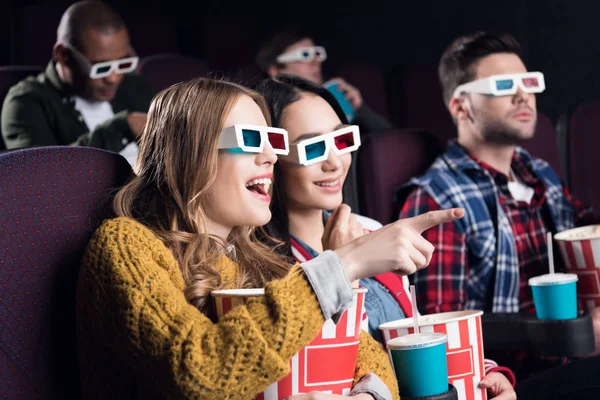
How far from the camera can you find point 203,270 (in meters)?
0.99

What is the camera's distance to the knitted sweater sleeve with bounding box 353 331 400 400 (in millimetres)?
1002

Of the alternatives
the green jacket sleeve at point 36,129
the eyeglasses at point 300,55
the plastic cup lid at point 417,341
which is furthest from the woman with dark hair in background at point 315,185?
the eyeglasses at point 300,55

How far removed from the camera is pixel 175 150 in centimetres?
106

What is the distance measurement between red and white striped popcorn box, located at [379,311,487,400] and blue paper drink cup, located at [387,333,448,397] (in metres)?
0.07

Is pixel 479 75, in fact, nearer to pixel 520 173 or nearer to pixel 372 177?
pixel 520 173

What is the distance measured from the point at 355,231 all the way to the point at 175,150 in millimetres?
320

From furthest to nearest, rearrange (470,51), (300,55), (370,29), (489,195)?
1. (370,29)
2. (300,55)
3. (470,51)
4. (489,195)

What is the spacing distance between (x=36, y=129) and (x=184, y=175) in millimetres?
1174

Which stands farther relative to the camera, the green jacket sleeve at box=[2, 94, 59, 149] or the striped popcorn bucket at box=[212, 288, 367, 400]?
the green jacket sleeve at box=[2, 94, 59, 149]

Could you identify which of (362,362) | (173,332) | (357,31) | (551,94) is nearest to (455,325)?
(362,362)

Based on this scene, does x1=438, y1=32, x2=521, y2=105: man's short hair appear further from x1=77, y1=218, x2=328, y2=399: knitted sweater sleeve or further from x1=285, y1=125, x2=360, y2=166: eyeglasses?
x1=77, y1=218, x2=328, y2=399: knitted sweater sleeve

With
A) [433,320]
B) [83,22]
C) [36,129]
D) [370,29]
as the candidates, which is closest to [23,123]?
[36,129]

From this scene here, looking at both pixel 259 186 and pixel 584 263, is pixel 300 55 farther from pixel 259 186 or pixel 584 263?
pixel 259 186

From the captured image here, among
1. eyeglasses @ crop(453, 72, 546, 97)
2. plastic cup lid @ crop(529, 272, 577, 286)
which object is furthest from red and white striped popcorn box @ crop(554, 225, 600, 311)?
eyeglasses @ crop(453, 72, 546, 97)
